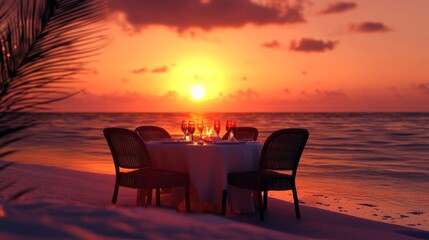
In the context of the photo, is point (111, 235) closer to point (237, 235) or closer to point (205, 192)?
point (237, 235)

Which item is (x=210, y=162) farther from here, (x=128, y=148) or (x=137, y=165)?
(x=128, y=148)

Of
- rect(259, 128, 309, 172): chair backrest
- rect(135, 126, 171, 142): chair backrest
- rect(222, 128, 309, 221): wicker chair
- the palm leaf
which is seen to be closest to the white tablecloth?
rect(222, 128, 309, 221): wicker chair

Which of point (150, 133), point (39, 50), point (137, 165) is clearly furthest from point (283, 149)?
point (39, 50)

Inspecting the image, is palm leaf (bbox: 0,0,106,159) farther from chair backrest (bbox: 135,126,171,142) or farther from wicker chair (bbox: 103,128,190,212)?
chair backrest (bbox: 135,126,171,142)

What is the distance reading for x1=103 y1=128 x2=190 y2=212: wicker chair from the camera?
17.2 ft

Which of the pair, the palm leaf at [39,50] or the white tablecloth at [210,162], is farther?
the white tablecloth at [210,162]

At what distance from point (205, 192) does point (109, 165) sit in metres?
6.85

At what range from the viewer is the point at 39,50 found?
1.55 meters

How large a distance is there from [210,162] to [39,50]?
3.93 meters

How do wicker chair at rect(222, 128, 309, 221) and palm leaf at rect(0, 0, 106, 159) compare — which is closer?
palm leaf at rect(0, 0, 106, 159)

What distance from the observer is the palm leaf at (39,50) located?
1.46 meters

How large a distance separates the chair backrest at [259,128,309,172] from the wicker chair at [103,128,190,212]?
884 mm

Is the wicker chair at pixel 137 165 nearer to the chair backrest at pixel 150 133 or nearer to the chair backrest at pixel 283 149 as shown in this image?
the chair backrest at pixel 283 149

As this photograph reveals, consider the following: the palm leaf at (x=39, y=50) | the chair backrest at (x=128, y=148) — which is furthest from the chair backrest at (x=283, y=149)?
the palm leaf at (x=39, y=50)
